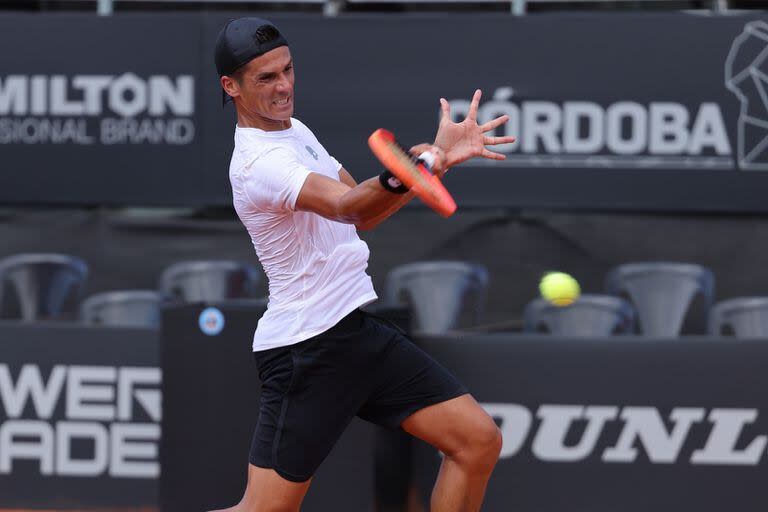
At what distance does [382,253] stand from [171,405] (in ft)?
8.47

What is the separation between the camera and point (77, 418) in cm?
529

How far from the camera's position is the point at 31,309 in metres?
6.91

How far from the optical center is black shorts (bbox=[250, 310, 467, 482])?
3.73 meters

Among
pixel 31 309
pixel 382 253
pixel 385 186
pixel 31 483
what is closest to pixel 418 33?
pixel 382 253

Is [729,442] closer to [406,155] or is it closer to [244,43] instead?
[406,155]

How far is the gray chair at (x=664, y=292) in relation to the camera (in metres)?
6.66

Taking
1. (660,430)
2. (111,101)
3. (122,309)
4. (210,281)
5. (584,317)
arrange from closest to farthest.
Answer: (660,430)
(584,317)
(122,309)
(210,281)
(111,101)

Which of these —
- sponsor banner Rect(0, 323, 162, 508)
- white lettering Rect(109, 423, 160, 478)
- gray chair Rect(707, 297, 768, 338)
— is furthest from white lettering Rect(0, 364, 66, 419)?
gray chair Rect(707, 297, 768, 338)

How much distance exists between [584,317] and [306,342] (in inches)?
105

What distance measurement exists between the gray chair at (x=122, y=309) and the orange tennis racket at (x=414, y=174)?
333cm

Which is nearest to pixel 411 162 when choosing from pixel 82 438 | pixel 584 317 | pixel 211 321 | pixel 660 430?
pixel 211 321

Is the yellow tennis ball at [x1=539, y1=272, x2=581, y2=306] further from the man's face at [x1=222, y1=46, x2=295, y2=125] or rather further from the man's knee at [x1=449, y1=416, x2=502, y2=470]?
the man's face at [x1=222, y1=46, x2=295, y2=125]

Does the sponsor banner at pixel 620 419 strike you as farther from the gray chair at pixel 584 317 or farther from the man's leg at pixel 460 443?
the gray chair at pixel 584 317

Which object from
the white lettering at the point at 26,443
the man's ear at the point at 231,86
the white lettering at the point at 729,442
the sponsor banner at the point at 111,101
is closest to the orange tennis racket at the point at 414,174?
the man's ear at the point at 231,86
